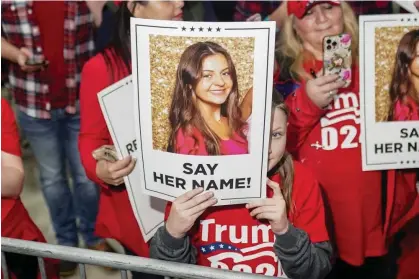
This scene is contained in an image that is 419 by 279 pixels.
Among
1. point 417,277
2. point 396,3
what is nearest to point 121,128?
point 396,3

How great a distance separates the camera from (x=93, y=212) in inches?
86.8

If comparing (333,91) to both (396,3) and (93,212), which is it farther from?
(93,212)

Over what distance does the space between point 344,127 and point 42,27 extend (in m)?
0.97

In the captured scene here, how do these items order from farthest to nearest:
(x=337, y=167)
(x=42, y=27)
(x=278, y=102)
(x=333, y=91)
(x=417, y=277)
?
(x=42, y=27)
(x=417, y=277)
(x=337, y=167)
(x=333, y=91)
(x=278, y=102)

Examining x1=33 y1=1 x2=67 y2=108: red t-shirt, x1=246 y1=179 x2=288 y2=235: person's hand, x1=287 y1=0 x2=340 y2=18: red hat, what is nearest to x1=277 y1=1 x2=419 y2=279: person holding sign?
x1=287 y1=0 x2=340 y2=18: red hat

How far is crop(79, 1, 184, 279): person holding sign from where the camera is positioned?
5.01 feet

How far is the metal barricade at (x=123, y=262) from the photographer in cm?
110

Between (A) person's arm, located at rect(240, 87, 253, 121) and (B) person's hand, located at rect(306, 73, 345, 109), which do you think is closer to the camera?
(A) person's arm, located at rect(240, 87, 253, 121)

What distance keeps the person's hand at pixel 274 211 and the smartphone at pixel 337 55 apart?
332mm

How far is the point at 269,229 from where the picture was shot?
4.37ft

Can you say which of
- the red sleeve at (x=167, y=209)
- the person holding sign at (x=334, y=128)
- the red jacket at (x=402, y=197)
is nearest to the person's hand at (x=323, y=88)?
the person holding sign at (x=334, y=128)

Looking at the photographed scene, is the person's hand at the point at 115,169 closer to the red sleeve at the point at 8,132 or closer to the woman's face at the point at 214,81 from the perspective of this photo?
the red sleeve at the point at 8,132

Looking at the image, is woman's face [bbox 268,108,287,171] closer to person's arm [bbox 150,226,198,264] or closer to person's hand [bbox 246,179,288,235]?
person's hand [bbox 246,179,288,235]

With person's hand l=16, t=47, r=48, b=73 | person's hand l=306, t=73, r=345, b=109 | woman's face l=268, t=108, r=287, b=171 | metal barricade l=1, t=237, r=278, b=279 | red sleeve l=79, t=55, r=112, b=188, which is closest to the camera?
metal barricade l=1, t=237, r=278, b=279
